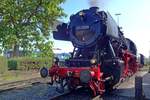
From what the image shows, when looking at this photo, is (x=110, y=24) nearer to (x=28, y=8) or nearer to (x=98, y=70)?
(x=98, y=70)

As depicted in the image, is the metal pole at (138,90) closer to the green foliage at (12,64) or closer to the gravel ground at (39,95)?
the gravel ground at (39,95)

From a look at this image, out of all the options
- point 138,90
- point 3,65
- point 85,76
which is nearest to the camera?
point 85,76

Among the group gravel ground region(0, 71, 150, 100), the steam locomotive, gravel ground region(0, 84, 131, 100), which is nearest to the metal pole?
gravel ground region(0, 71, 150, 100)

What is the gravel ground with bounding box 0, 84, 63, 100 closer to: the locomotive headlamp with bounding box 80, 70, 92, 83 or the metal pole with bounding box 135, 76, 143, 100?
the locomotive headlamp with bounding box 80, 70, 92, 83

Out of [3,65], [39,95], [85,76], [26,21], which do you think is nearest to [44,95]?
[39,95]

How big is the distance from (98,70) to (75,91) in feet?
8.44

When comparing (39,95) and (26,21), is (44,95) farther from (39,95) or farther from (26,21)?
(26,21)

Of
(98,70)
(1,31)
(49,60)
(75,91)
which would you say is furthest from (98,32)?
(49,60)

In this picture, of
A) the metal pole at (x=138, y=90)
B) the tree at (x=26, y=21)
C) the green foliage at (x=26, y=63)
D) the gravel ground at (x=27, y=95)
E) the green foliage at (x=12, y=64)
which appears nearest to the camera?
the metal pole at (x=138, y=90)

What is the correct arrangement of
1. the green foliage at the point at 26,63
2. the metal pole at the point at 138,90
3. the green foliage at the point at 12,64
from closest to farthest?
the metal pole at the point at 138,90 < the green foliage at the point at 26,63 < the green foliage at the point at 12,64

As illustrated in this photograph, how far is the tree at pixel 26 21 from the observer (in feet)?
113

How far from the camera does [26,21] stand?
3700 centimetres

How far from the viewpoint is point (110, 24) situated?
1488 cm

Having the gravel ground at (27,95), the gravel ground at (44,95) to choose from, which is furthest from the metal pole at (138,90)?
the gravel ground at (27,95)
